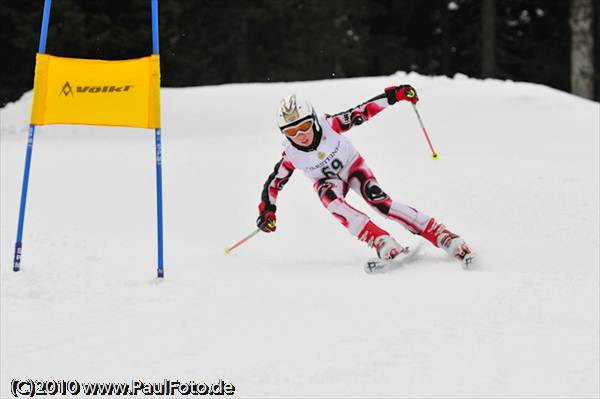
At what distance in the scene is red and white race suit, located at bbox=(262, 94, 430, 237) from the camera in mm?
6809

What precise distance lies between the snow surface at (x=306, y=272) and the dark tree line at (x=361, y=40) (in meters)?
11.2

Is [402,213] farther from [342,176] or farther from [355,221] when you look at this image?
[342,176]

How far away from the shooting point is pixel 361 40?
28.8 m

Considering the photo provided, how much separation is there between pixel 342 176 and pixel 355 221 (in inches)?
18.6

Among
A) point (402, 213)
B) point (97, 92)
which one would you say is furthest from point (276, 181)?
point (97, 92)

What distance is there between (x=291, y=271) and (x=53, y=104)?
2289 millimetres

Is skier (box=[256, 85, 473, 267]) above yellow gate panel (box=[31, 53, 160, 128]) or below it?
below

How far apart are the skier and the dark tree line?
1470 centimetres

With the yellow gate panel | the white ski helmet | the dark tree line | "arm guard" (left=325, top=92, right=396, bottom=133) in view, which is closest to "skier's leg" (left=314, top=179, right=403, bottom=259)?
"arm guard" (left=325, top=92, right=396, bottom=133)

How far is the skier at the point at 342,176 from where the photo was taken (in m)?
6.62

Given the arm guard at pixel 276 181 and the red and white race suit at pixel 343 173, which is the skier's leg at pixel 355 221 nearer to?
the red and white race suit at pixel 343 173

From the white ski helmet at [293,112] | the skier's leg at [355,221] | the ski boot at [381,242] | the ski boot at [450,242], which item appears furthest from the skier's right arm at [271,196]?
the ski boot at [450,242]

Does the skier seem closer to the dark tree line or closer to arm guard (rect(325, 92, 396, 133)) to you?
arm guard (rect(325, 92, 396, 133))

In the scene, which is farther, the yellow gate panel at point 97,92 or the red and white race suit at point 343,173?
the red and white race suit at point 343,173
